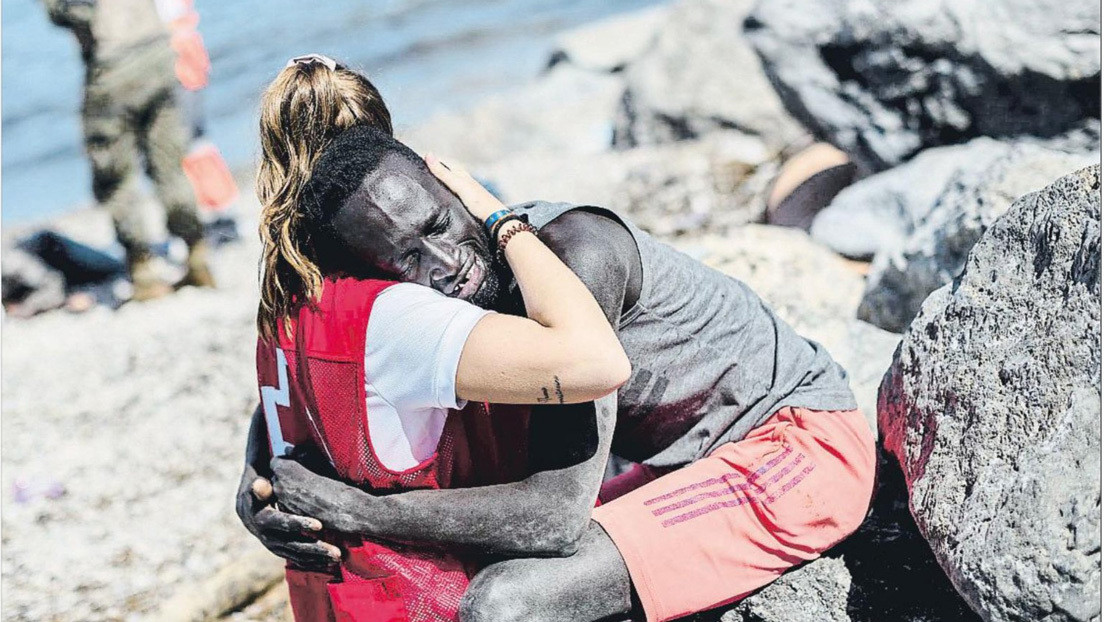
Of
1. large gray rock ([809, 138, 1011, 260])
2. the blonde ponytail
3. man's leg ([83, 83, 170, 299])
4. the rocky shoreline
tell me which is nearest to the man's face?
the blonde ponytail

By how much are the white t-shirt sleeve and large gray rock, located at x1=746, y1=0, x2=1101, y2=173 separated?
3769 mm

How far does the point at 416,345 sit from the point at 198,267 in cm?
594

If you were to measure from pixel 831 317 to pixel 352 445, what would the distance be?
6.76ft

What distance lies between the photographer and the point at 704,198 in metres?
6.47

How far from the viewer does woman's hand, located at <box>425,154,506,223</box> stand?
233cm

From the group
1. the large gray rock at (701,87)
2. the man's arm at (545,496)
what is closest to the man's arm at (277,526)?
the man's arm at (545,496)

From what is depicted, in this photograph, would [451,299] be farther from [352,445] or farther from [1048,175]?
[1048,175]

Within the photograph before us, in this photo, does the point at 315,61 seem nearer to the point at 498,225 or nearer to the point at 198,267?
the point at 498,225

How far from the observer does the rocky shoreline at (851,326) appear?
2.13 metres

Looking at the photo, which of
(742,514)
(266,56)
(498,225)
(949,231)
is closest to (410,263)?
(498,225)

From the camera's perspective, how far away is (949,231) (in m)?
3.80

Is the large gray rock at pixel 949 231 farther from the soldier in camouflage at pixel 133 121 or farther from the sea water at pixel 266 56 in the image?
the sea water at pixel 266 56

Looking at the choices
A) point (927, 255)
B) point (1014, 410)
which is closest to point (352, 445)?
point (1014, 410)

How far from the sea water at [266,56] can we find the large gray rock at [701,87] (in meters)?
4.59
